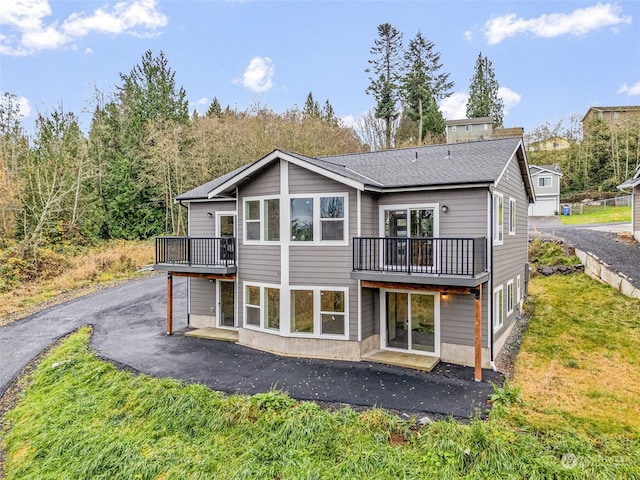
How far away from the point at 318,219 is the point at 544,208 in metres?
34.4

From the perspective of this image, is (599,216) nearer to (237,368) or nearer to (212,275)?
(212,275)

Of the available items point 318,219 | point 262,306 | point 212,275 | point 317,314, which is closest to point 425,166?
point 318,219

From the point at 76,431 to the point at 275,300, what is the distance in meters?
5.46

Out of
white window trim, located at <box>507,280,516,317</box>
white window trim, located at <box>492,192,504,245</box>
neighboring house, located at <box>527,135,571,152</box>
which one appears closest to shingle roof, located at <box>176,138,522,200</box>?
white window trim, located at <box>492,192,504,245</box>

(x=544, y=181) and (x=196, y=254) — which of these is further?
(x=544, y=181)

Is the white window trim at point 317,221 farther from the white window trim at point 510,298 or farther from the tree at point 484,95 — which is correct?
the tree at point 484,95

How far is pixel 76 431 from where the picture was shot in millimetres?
7723

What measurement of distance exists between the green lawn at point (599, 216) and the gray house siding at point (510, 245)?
20214 mm

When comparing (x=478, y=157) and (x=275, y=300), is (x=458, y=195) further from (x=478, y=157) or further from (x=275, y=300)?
(x=275, y=300)

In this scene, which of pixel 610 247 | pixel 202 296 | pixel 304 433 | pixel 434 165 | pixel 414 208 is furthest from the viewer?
pixel 610 247

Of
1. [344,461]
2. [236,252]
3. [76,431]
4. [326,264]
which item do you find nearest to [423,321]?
[326,264]

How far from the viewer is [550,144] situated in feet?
146

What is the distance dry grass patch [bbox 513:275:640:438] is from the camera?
7.01 m

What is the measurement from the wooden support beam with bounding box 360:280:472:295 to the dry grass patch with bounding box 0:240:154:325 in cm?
1502
